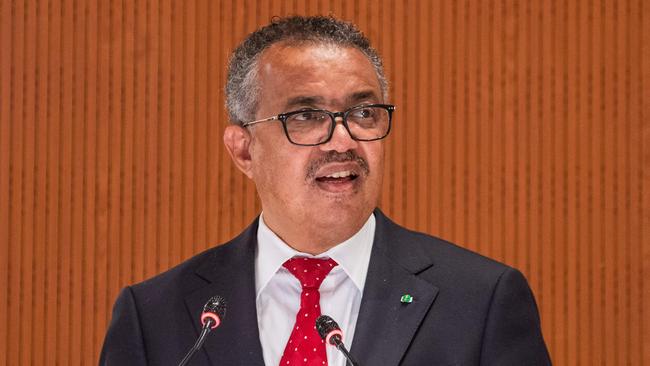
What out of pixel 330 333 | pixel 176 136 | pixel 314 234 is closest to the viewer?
pixel 330 333

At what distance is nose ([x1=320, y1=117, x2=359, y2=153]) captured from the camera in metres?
1.91

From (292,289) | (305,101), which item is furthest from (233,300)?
(305,101)

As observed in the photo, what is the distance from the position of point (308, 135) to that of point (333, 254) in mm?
245

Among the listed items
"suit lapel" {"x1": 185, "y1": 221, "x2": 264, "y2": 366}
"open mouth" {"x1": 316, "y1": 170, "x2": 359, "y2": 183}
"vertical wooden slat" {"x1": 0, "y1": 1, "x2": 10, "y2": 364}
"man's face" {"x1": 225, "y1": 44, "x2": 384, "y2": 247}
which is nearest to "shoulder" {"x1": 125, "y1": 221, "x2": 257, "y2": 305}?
"suit lapel" {"x1": 185, "y1": 221, "x2": 264, "y2": 366}

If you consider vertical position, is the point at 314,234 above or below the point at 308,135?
below

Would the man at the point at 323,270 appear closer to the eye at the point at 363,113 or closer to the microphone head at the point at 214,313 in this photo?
the eye at the point at 363,113

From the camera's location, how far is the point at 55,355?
329cm

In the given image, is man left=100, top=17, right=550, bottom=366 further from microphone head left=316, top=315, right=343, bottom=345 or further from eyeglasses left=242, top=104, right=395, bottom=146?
microphone head left=316, top=315, right=343, bottom=345

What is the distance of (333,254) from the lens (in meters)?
2.02

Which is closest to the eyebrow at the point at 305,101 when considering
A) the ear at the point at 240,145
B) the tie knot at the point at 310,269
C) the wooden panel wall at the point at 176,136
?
the ear at the point at 240,145

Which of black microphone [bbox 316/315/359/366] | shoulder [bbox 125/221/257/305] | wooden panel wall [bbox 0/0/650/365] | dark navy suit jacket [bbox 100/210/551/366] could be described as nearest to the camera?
black microphone [bbox 316/315/359/366]

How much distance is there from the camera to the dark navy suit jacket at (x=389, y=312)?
186 centimetres

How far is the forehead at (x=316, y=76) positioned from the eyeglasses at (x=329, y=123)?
0.08 feet

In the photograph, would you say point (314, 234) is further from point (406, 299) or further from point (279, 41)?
point (279, 41)
